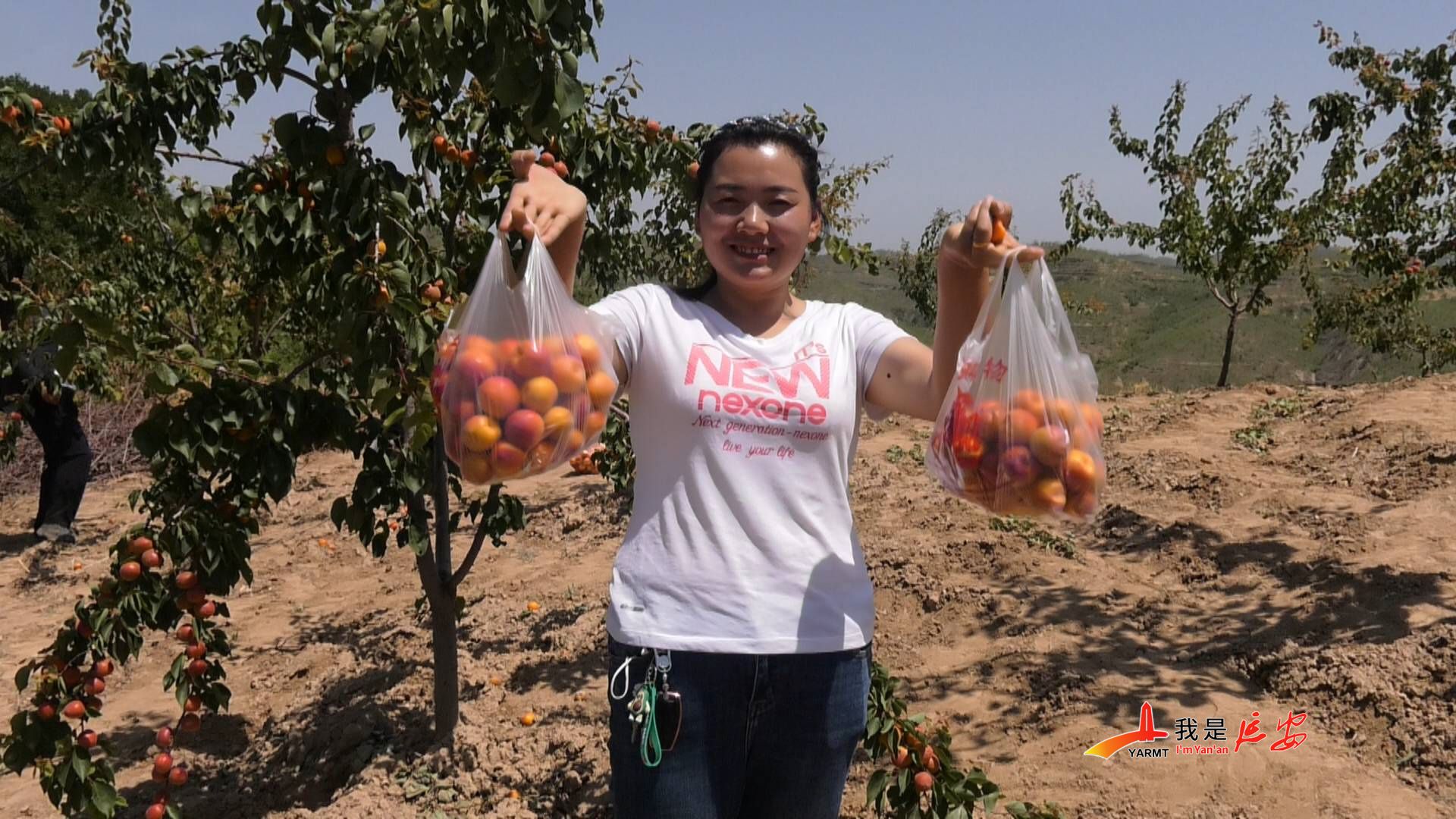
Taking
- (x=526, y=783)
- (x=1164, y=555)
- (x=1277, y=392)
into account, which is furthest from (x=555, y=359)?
(x=1277, y=392)

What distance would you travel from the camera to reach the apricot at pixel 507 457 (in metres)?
1.25

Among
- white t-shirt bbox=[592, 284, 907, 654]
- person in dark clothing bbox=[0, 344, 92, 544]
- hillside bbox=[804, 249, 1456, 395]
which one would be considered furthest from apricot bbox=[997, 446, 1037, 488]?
hillside bbox=[804, 249, 1456, 395]

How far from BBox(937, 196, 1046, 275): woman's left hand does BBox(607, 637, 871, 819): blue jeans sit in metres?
0.59

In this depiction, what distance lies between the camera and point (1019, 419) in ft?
4.61

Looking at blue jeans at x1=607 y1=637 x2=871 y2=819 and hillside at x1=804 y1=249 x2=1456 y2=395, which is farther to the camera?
hillside at x1=804 y1=249 x2=1456 y2=395

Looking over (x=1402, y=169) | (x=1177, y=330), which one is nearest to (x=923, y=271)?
(x=1402, y=169)

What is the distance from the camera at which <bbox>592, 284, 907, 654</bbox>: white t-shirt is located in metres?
1.33

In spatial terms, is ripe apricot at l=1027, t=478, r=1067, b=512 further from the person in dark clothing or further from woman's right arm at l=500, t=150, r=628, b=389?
the person in dark clothing

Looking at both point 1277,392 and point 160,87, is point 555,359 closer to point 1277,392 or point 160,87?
point 160,87

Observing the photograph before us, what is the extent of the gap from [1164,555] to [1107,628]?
3.39 ft

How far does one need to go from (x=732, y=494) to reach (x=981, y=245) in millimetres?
496

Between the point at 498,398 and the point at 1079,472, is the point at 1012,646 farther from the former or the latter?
the point at 498,398

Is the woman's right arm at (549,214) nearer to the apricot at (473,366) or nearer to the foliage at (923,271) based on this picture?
the apricot at (473,366)

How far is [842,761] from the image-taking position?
4.74 feet
